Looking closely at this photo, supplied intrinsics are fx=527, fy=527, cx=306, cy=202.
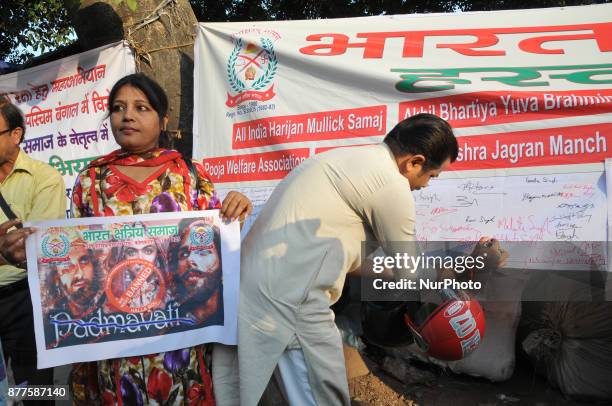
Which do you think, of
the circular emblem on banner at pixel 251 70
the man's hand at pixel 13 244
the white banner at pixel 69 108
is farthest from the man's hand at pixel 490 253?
the white banner at pixel 69 108

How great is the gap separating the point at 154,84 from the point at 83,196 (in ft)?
1.50

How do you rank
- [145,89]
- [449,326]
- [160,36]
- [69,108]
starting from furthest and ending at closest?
[69,108]
[160,36]
[449,326]
[145,89]

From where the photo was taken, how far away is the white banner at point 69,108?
426 cm

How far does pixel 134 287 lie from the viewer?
173cm

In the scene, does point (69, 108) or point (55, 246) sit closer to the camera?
point (55, 246)

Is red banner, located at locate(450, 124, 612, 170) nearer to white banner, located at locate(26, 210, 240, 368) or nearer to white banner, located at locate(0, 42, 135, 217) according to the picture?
white banner, located at locate(26, 210, 240, 368)

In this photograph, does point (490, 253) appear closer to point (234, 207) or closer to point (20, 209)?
point (234, 207)

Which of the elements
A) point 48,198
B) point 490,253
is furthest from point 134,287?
point 490,253

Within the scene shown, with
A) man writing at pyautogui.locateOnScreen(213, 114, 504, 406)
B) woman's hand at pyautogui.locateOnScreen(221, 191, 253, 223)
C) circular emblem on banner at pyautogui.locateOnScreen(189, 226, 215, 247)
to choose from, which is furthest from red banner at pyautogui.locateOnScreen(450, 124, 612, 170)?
circular emblem on banner at pyautogui.locateOnScreen(189, 226, 215, 247)

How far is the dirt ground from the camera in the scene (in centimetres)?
321

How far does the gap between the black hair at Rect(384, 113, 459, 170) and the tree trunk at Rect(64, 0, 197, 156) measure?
2.23 meters

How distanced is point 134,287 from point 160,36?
2.41 metres

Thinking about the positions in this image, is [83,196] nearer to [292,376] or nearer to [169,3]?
[292,376]

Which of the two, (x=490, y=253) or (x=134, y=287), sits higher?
(x=490, y=253)
